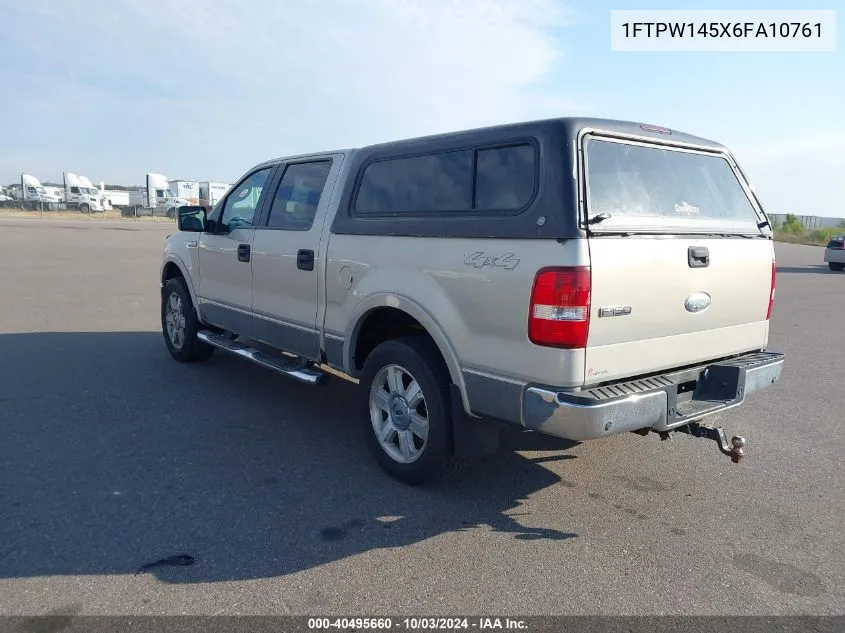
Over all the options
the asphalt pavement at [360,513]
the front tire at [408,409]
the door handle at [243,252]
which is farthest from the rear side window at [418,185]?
the asphalt pavement at [360,513]

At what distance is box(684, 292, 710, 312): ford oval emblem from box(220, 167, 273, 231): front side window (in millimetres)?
3628

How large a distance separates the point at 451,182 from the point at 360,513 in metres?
1.95

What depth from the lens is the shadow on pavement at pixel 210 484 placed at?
11.2 feet

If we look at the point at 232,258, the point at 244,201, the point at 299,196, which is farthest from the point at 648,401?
the point at 244,201

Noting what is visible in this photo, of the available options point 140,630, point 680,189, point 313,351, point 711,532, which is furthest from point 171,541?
point 680,189

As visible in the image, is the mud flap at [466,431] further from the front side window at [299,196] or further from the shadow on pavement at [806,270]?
the shadow on pavement at [806,270]

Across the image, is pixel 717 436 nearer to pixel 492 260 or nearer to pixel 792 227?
pixel 492 260

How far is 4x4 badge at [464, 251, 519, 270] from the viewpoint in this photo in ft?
11.4

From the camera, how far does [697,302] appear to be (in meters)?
3.83

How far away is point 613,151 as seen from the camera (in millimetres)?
3756

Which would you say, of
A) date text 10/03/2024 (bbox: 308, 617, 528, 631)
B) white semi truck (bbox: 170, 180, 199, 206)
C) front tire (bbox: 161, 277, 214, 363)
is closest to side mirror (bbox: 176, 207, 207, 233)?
front tire (bbox: 161, 277, 214, 363)

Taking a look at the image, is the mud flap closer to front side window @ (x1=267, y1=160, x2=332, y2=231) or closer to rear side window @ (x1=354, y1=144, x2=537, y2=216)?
rear side window @ (x1=354, y1=144, x2=537, y2=216)

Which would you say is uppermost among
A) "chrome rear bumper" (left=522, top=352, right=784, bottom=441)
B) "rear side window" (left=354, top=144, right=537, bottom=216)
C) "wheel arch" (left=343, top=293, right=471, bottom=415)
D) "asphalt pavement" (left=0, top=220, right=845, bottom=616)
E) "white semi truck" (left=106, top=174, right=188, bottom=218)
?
"white semi truck" (left=106, top=174, right=188, bottom=218)

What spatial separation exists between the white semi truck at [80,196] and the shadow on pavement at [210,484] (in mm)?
58965
